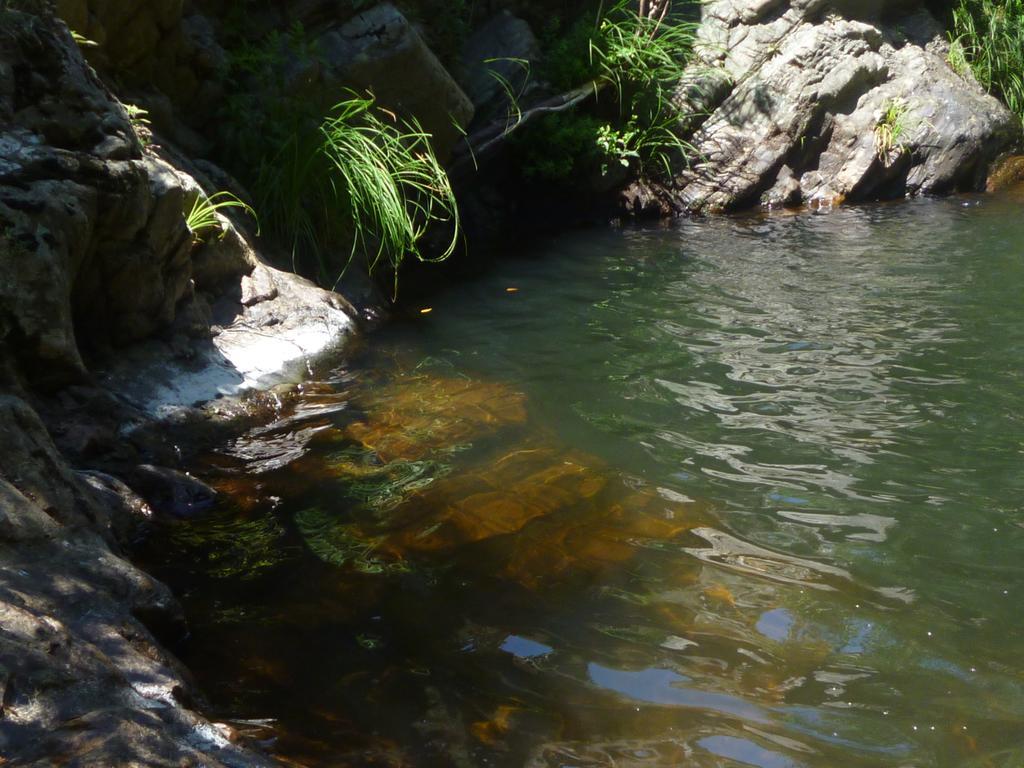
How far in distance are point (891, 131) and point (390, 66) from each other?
19.8 ft

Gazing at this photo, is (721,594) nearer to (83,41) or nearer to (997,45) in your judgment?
(83,41)

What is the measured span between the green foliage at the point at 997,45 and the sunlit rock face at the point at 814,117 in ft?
4.51

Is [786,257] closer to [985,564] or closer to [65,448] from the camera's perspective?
[985,564]

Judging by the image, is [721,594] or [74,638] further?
[721,594]

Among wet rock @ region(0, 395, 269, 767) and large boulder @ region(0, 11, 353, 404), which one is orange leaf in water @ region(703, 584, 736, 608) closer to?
wet rock @ region(0, 395, 269, 767)

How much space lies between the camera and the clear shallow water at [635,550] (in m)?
2.78

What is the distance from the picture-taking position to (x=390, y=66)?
7.64 m

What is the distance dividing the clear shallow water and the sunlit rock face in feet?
15.2

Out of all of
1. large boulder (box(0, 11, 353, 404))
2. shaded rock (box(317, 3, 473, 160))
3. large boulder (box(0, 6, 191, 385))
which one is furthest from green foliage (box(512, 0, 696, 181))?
large boulder (box(0, 6, 191, 385))

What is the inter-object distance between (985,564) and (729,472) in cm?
108

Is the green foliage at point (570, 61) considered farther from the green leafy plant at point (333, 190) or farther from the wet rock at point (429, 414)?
the wet rock at point (429, 414)

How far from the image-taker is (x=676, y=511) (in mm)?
3973

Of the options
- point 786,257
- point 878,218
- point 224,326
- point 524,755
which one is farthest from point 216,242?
point 878,218

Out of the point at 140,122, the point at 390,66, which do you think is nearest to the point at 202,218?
the point at 140,122
